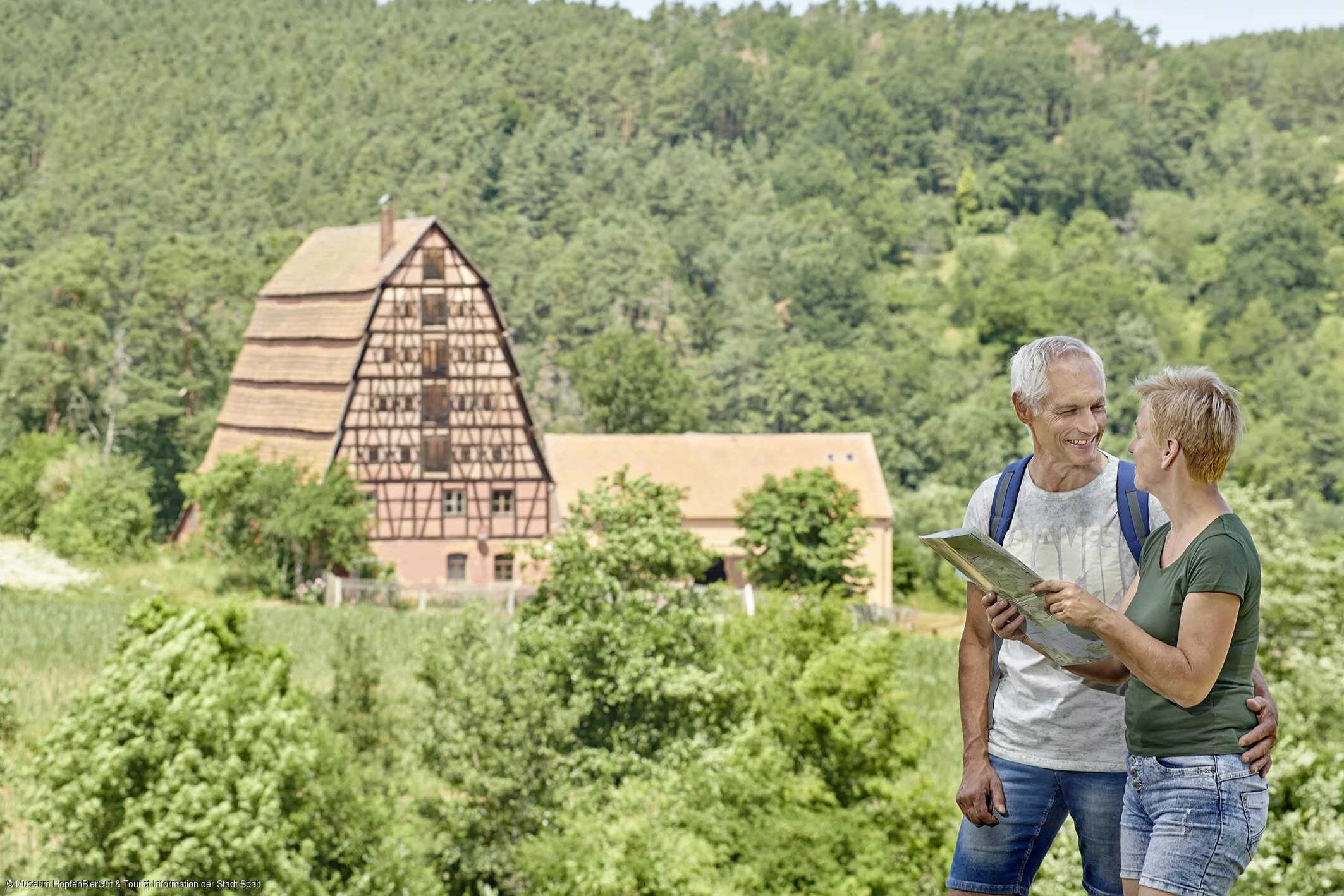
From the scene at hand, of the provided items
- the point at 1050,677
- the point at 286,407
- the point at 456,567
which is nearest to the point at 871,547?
the point at 456,567

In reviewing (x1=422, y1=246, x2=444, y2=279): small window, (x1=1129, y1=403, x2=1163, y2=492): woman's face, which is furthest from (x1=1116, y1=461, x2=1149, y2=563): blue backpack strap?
(x1=422, y1=246, x2=444, y2=279): small window

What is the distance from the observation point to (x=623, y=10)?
167250 millimetres

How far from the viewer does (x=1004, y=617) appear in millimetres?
4371

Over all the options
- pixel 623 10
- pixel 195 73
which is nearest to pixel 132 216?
pixel 195 73

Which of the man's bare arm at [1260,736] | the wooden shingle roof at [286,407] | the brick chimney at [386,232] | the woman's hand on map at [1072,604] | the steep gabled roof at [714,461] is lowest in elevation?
the steep gabled roof at [714,461]

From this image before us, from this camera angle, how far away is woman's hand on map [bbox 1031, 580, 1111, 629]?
403 centimetres

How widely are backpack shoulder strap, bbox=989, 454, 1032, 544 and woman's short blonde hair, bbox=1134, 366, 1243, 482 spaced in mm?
621

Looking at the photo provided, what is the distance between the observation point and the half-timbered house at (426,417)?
47938mm

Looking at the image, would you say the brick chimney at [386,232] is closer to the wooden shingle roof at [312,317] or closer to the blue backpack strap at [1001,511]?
the wooden shingle roof at [312,317]

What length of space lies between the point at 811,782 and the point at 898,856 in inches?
71.1

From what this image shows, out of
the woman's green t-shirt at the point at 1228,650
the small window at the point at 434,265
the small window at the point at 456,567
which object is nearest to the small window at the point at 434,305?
the small window at the point at 434,265

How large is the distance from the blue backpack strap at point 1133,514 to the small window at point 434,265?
152 feet

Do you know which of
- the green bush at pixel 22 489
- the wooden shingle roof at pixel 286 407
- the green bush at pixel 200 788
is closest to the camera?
the green bush at pixel 200 788

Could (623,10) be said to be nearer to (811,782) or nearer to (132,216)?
(132,216)
